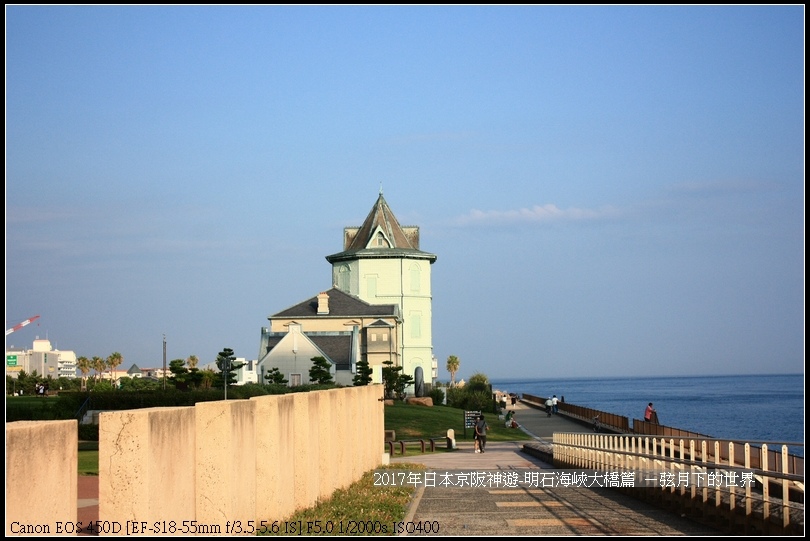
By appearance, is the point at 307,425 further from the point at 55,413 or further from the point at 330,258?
the point at 330,258

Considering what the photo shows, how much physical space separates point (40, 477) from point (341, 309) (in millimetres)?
81003

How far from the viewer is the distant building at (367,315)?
74.3 m

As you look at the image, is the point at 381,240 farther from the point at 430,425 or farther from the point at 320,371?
the point at 430,425

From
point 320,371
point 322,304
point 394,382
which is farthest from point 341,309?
point 320,371

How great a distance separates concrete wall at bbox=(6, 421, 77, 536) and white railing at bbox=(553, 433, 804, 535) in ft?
25.9

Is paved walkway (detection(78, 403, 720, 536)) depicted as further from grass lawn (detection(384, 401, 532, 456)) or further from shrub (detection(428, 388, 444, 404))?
shrub (detection(428, 388, 444, 404))

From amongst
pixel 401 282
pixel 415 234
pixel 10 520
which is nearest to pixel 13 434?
pixel 10 520

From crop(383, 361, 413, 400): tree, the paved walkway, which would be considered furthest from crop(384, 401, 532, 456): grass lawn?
the paved walkway

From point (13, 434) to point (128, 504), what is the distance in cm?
220

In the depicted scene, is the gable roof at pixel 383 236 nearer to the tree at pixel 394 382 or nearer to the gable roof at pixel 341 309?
the gable roof at pixel 341 309

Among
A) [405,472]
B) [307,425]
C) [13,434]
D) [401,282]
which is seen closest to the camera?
[13,434]

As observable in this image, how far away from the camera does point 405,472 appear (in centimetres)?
2377

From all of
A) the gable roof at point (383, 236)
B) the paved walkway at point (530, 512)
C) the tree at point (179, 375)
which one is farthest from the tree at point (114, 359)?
the paved walkway at point (530, 512)

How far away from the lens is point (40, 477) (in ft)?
25.4
